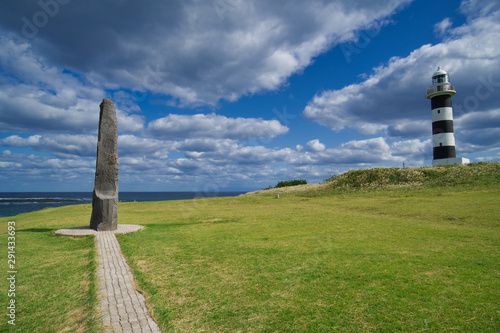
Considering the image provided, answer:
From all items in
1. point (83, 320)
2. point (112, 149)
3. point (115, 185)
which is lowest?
point (83, 320)

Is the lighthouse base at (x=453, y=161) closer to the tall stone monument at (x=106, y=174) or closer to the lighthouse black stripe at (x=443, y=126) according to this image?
the lighthouse black stripe at (x=443, y=126)

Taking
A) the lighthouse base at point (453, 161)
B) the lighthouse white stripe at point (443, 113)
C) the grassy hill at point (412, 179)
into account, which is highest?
the lighthouse white stripe at point (443, 113)

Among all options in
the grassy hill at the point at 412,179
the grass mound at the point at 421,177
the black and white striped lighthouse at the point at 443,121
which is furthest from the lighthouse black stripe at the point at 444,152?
the grassy hill at the point at 412,179

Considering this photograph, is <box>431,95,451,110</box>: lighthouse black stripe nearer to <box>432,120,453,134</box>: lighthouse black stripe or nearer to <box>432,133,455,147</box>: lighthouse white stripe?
<box>432,120,453,134</box>: lighthouse black stripe

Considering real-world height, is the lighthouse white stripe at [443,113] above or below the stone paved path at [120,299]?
above

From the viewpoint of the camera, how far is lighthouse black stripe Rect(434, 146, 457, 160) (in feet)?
118

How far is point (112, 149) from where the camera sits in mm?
14508

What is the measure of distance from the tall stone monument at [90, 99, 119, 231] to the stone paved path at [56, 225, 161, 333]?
5179 mm

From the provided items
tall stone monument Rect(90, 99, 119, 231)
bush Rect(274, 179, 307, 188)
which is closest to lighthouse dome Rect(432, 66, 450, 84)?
bush Rect(274, 179, 307, 188)

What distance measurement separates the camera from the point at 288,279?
6.70m

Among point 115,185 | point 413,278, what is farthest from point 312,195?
point 413,278

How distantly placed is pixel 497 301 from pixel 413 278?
1.52m

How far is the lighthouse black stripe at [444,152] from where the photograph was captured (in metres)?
35.9

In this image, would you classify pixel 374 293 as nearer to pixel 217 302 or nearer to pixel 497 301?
pixel 497 301
